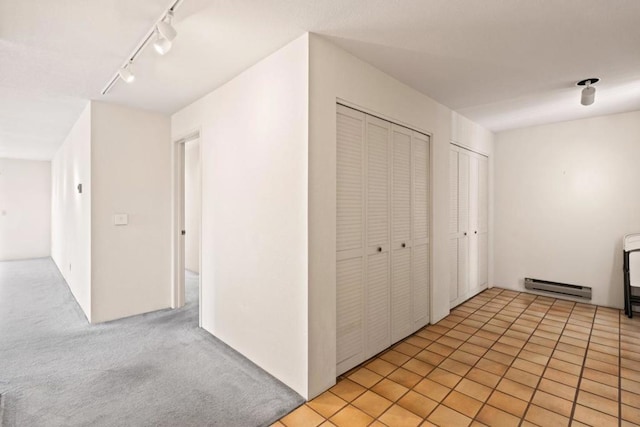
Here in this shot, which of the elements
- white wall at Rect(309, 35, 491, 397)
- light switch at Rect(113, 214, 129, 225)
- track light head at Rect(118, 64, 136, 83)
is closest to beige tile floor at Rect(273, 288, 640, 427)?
white wall at Rect(309, 35, 491, 397)

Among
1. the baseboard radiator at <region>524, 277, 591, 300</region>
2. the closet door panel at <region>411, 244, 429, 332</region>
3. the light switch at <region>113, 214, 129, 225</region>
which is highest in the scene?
the light switch at <region>113, 214, 129, 225</region>

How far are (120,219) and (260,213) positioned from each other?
2026 mm

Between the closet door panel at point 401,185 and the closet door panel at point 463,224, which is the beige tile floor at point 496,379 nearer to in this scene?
the closet door panel at point 463,224

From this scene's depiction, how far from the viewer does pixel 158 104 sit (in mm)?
3447

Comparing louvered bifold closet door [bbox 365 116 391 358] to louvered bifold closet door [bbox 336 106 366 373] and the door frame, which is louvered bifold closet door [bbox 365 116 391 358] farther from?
the door frame

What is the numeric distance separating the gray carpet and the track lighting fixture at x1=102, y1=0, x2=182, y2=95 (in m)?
2.18

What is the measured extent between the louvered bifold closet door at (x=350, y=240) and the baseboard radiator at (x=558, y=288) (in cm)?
335

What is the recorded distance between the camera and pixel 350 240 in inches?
95.3

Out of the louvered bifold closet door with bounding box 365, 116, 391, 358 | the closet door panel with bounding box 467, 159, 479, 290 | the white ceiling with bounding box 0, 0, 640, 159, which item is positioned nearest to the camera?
the white ceiling with bounding box 0, 0, 640, 159

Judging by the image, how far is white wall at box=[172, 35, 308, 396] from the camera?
6.99 ft

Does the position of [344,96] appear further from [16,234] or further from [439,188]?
[16,234]

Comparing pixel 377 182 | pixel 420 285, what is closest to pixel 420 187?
pixel 377 182

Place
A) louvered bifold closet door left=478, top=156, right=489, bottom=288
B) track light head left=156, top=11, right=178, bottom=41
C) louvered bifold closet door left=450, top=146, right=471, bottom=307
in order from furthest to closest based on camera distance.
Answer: louvered bifold closet door left=478, top=156, right=489, bottom=288
louvered bifold closet door left=450, top=146, right=471, bottom=307
track light head left=156, top=11, right=178, bottom=41

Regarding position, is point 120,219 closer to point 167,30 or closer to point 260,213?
point 260,213
